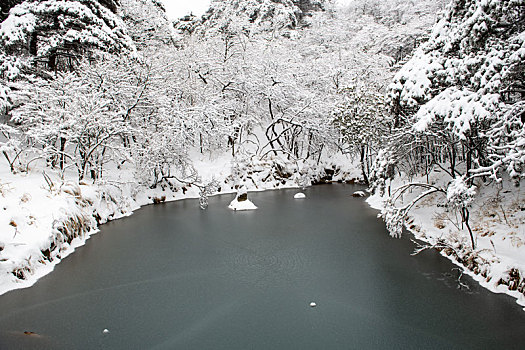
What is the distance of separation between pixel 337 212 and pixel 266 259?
278 inches

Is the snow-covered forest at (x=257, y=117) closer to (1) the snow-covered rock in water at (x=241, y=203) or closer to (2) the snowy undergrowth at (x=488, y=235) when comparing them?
(2) the snowy undergrowth at (x=488, y=235)

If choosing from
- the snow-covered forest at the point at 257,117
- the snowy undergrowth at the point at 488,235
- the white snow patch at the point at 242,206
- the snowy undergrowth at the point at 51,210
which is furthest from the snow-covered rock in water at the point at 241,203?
the snowy undergrowth at the point at 488,235

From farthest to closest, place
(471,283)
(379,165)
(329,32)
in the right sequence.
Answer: (329,32)
(379,165)
(471,283)

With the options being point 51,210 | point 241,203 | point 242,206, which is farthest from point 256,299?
point 241,203

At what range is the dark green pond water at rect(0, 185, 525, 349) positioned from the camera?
566 cm

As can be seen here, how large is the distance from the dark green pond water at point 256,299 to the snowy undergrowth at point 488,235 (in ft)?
1.29

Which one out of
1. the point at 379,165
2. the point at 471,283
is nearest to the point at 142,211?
the point at 379,165

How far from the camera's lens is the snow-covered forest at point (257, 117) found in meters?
7.75

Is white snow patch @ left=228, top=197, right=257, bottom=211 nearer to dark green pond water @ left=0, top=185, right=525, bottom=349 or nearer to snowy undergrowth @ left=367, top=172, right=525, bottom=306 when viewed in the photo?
dark green pond water @ left=0, top=185, right=525, bottom=349

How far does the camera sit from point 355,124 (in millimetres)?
21938

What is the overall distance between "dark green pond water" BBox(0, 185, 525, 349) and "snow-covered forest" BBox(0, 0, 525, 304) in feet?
2.90

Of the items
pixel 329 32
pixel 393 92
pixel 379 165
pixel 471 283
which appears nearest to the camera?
pixel 471 283

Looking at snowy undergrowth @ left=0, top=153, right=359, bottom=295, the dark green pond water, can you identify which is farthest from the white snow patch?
the dark green pond water

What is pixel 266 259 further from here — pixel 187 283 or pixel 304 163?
pixel 304 163
